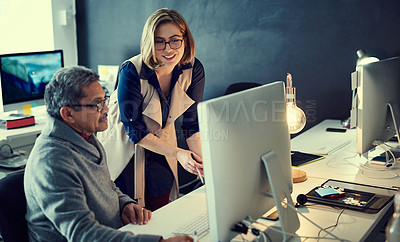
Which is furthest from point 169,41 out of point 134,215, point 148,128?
point 134,215

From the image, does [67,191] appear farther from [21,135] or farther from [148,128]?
[21,135]

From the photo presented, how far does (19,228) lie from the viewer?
1550 millimetres

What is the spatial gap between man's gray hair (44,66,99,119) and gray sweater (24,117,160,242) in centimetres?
5

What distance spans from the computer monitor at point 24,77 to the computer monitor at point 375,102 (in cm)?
251

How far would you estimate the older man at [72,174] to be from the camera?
1422mm

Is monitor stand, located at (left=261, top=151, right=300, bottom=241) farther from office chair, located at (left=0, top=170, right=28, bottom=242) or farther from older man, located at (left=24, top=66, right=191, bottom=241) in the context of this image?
office chair, located at (left=0, top=170, right=28, bottom=242)

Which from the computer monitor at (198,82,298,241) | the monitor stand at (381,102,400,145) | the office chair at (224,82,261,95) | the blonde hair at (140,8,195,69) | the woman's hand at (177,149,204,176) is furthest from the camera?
the office chair at (224,82,261,95)

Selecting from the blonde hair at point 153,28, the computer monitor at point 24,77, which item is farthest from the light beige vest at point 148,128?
the computer monitor at point 24,77

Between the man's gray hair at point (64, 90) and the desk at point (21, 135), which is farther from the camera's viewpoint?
the desk at point (21, 135)

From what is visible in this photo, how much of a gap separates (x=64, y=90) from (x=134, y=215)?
53 centimetres

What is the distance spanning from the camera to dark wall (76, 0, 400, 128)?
3170mm

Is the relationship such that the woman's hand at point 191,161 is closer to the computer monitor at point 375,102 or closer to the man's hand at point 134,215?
the man's hand at point 134,215

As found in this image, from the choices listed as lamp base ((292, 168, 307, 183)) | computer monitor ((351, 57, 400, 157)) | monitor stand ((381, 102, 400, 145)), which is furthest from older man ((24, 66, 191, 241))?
monitor stand ((381, 102, 400, 145))

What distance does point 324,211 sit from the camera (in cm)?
175
